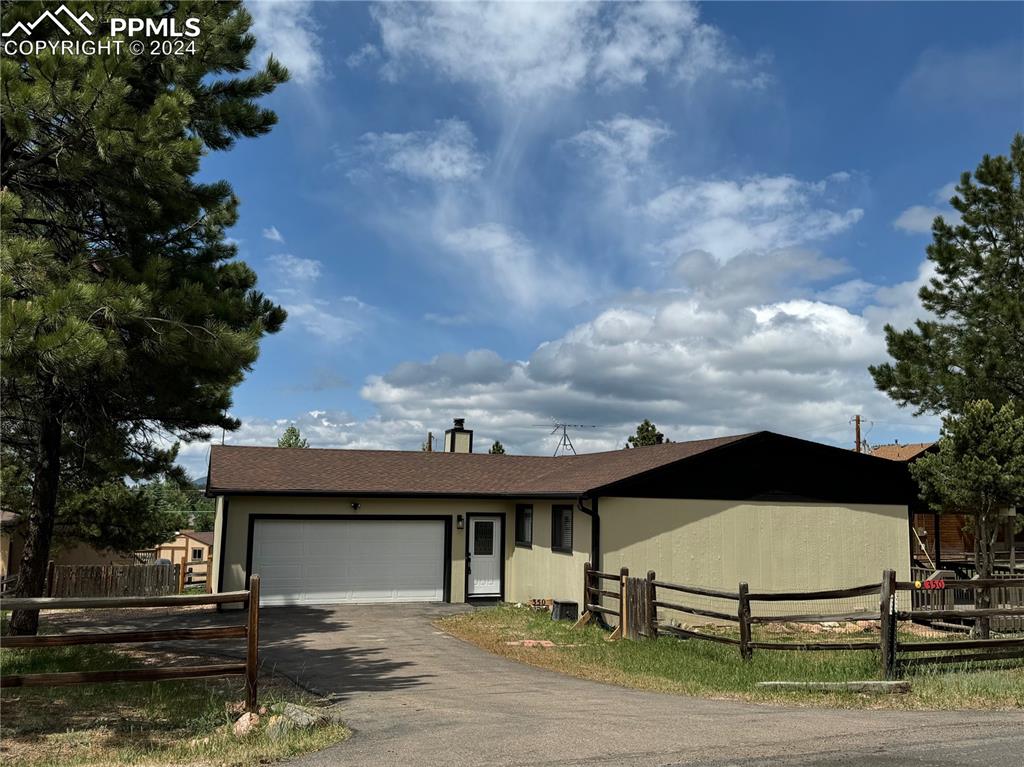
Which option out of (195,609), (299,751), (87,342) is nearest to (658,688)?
(299,751)

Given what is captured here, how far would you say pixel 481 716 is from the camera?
898 cm

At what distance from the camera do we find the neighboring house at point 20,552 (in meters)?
23.2

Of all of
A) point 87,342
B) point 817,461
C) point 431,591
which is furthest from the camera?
point 431,591

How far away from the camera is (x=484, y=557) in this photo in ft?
73.0

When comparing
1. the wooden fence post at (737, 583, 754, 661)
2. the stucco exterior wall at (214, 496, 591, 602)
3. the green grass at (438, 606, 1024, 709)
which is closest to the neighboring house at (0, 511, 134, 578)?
the stucco exterior wall at (214, 496, 591, 602)

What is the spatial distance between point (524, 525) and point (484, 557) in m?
1.43

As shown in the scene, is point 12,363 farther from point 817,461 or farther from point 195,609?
point 817,461

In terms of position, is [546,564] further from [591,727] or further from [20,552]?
[20,552]

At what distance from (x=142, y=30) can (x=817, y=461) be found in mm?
16325

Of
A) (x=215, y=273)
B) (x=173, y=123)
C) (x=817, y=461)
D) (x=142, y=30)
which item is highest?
(x=142, y=30)

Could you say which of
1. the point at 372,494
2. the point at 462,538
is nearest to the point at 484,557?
the point at 462,538

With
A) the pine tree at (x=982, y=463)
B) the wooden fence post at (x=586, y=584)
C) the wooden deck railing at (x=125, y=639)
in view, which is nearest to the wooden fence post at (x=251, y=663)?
the wooden deck railing at (x=125, y=639)

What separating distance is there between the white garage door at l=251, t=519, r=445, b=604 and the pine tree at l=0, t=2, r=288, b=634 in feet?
20.6

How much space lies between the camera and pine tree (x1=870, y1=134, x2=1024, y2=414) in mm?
23266
